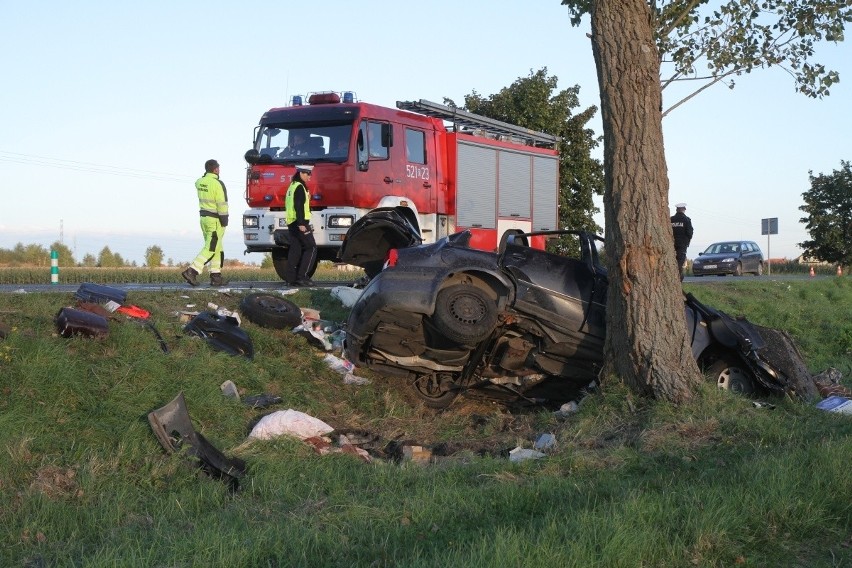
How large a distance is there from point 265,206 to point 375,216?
190 inches

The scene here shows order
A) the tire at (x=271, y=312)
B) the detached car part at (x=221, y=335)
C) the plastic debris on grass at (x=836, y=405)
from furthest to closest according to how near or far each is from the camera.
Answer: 1. the tire at (x=271, y=312)
2. the detached car part at (x=221, y=335)
3. the plastic debris on grass at (x=836, y=405)

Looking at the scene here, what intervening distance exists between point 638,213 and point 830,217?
4911 cm

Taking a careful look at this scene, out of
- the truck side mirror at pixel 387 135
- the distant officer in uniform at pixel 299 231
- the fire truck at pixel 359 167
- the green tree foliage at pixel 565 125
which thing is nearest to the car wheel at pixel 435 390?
the distant officer in uniform at pixel 299 231

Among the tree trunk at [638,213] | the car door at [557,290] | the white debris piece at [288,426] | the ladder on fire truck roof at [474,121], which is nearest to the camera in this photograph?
the white debris piece at [288,426]

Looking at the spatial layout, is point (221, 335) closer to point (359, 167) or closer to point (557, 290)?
point (557, 290)

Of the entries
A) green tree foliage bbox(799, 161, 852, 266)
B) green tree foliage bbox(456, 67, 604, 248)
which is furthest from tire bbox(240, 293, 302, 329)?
green tree foliage bbox(799, 161, 852, 266)

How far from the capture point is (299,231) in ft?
48.0

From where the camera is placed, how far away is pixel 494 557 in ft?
14.0

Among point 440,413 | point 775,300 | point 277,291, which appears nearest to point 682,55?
point 440,413

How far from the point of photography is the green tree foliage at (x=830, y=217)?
172ft

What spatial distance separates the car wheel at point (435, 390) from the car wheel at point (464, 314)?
1180 mm

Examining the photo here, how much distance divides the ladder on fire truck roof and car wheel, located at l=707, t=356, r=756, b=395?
9648 millimetres

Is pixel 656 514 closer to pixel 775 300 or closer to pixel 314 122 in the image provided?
pixel 314 122

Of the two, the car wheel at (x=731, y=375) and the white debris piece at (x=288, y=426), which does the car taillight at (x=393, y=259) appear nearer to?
the white debris piece at (x=288, y=426)
